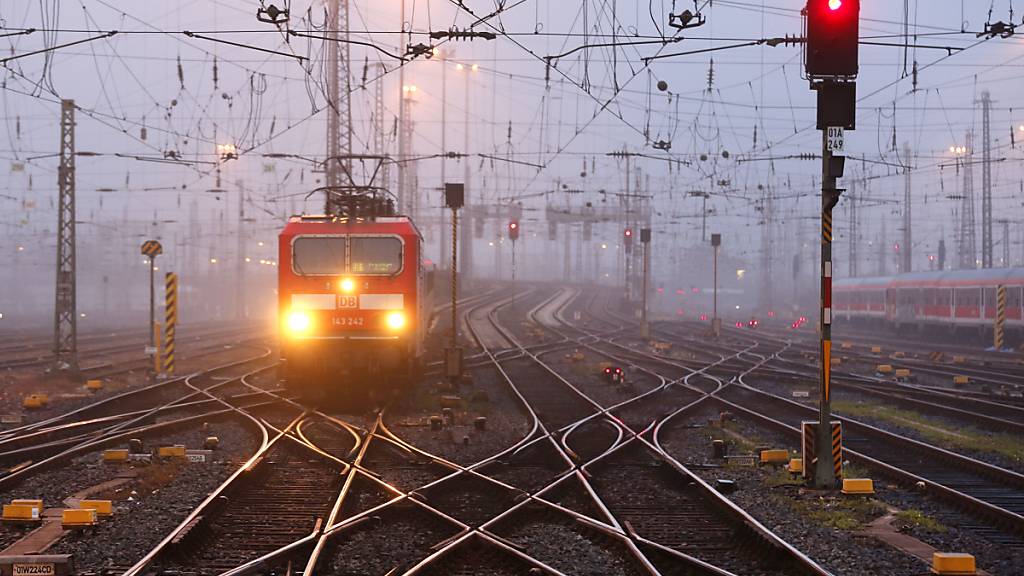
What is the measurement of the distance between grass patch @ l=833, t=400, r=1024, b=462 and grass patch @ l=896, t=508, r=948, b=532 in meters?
4.26

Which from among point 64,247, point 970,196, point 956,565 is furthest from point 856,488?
point 970,196

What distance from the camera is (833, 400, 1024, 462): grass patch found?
13344 mm

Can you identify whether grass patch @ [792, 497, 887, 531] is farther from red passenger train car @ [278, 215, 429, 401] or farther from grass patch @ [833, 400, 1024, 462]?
red passenger train car @ [278, 215, 429, 401]

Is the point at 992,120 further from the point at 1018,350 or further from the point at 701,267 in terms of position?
the point at 701,267

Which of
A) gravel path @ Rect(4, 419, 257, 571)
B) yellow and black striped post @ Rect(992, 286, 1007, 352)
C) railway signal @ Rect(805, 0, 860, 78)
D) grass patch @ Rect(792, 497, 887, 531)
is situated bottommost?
grass patch @ Rect(792, 497, 887, 531)

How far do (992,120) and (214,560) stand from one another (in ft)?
174

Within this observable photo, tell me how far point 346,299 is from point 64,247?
38.6 feet

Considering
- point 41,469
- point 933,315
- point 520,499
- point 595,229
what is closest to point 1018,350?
point 933,315

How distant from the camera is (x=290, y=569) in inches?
270

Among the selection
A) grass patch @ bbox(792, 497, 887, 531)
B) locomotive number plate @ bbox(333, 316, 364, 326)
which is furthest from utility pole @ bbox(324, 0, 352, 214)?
grass patch @ bbox(792, 497, 887, 531)

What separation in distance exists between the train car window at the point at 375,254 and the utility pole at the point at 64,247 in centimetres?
983

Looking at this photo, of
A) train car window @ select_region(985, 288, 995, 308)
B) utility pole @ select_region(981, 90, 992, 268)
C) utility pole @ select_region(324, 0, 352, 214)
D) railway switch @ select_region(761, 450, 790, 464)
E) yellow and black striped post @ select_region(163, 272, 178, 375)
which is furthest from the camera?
utility pole @ select_region(981, 90, 992, 268)

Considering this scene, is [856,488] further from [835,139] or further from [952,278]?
[952,278]

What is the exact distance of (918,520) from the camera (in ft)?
28.9
